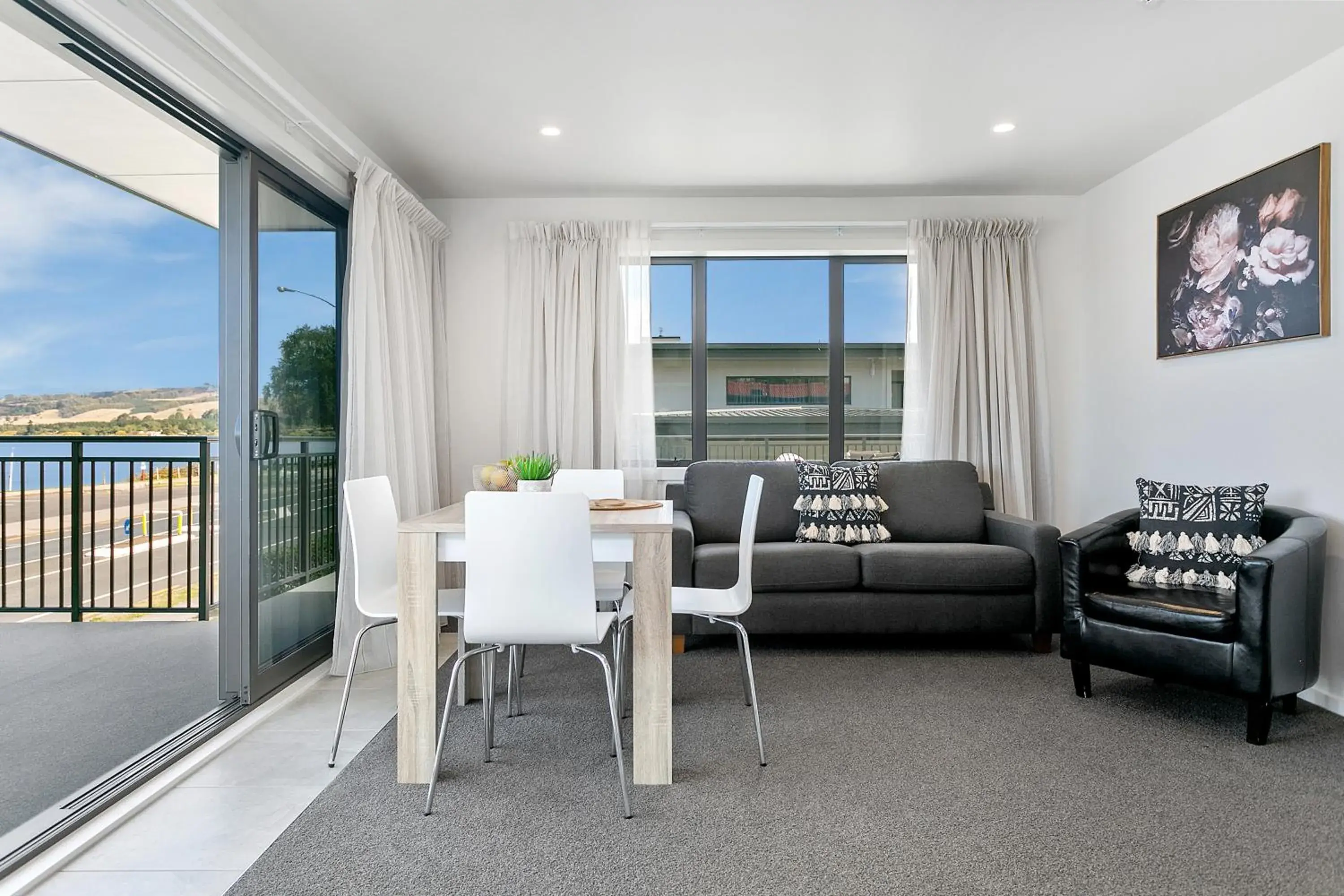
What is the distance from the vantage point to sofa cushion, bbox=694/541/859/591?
354 centimetres

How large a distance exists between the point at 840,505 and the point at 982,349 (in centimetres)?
140

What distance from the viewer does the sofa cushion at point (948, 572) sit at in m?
3.53

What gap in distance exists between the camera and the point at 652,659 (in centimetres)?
219

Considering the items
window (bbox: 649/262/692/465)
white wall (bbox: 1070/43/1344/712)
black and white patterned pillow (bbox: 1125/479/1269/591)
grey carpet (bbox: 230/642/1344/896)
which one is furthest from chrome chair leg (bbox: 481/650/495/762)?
white wall (bbox: 1070/43/1344/712)

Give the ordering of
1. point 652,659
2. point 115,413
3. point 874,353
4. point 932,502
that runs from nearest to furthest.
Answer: point 652,659
point 932,502
point 115,413
point 874,353

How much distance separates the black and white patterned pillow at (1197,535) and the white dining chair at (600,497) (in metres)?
2.13

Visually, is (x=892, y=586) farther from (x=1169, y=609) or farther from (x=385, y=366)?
(x=385, y=366)

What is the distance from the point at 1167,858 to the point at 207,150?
14.1 feet

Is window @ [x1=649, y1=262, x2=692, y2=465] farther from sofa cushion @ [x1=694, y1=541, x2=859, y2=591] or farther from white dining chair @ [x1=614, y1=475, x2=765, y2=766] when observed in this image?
white dining chair @ [x1=614, y1=475, x2=765, y2=766]

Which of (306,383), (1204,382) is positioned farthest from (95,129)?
(1204,382)

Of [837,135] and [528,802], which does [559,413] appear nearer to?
[837,135]

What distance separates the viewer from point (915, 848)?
183 centimetres

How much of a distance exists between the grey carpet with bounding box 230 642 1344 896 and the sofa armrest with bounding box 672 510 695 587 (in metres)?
0.64

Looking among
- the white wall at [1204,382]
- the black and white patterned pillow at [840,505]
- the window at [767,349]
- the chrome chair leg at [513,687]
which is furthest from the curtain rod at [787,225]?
the chrome chair leg at [513,687]
